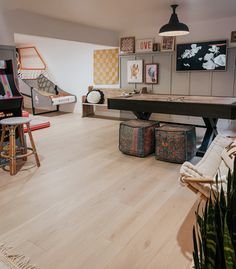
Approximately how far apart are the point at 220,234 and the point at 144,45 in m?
5.93

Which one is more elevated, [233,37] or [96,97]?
[233,37]

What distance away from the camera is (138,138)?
12.5ft

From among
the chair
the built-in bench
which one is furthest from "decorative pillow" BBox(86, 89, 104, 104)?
the chair

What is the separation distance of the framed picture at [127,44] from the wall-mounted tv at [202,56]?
1.16m

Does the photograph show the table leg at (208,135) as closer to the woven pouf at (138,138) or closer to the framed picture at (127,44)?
the woven pouf at (138,138)

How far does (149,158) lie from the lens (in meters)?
3.86

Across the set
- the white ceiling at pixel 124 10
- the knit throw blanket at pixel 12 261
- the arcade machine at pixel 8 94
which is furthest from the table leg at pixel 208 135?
the knit throw blanket at pixel 12 261

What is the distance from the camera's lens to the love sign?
20.1 feet

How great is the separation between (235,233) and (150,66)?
18.9 feet

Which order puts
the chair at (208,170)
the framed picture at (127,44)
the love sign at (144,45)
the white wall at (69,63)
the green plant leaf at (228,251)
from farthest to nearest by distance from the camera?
1. the white wall at (69,63)
2. the framed picture at (127,44)
3. the love sign at (144,45)
4. the chair at (208,170)
5. the green plant leaf at (228,251)

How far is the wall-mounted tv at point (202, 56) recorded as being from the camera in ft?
17.3

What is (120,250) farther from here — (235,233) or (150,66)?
(150,66)

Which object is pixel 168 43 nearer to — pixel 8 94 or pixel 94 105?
pixel 94 105

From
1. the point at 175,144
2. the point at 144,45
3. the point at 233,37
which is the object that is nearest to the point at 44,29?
the point at 144,45
